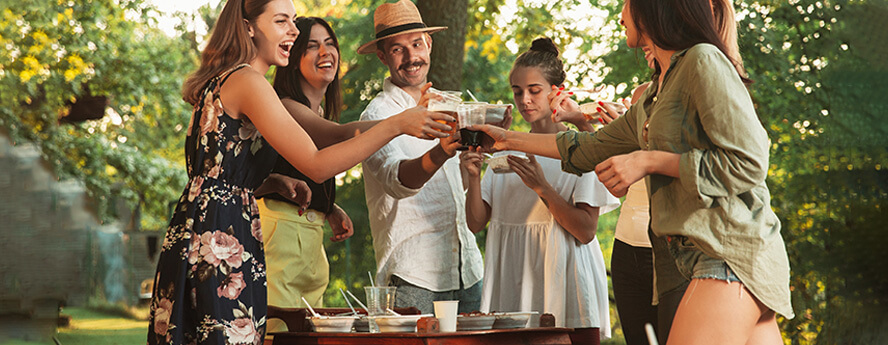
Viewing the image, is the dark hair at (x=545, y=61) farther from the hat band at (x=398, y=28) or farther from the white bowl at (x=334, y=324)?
A: the white bowl at (x=334, y=324)

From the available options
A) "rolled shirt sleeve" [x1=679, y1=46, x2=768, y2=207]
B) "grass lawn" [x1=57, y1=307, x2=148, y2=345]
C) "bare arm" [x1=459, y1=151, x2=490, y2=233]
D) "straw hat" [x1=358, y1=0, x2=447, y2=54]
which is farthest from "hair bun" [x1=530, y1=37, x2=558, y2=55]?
"grass lawn" [x1=57, y1=307, x2=148, y2=345]

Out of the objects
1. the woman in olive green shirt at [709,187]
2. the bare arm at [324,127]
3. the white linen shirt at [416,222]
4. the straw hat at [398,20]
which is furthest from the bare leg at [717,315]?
the straw hat at [398,20]

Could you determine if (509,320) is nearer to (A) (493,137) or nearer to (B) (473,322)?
(B) (473,322)

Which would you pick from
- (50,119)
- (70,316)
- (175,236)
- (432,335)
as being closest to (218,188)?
(175,236)

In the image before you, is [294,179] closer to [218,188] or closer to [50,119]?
[218,188]

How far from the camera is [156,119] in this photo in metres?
10.2

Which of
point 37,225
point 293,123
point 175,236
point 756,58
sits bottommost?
point 37,225

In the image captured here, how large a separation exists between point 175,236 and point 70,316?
5.53 metres

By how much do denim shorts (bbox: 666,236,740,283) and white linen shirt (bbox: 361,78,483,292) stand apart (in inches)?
52.7

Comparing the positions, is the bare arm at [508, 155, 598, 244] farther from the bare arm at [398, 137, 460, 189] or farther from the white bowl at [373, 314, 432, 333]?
the white bowl at [373, 314, 432, 333]

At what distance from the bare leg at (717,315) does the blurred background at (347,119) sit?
4.17 meters

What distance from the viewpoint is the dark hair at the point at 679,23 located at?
6.66 ft

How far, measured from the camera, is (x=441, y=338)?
7.78 feet

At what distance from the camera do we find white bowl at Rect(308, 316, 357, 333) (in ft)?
8.53
